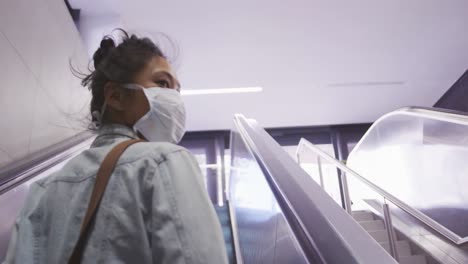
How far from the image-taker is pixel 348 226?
1.10 meters

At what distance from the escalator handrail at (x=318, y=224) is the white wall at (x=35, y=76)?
1.50 m

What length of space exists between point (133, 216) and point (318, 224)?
1.58 ft

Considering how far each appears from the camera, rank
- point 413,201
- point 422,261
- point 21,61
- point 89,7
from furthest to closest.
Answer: point 89,7, point 413,201, point 422,261, point 21,61

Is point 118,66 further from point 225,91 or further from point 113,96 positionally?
point 225,91

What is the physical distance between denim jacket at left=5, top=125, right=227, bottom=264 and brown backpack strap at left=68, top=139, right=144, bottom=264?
0.04 ft

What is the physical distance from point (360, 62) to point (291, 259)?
21.5 ft

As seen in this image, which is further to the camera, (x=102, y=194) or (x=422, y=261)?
(x=422, y=261)

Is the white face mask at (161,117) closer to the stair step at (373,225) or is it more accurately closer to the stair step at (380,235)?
the stair step at (380,235)

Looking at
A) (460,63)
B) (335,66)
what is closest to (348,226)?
(335,66)

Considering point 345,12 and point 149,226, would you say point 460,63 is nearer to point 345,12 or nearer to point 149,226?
point 345,12

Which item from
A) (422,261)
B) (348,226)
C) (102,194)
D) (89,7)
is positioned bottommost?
(422,261)

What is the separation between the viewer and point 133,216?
1009mm

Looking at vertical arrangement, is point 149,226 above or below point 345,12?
below

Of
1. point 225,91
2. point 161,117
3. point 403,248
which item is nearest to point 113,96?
point 161,117
